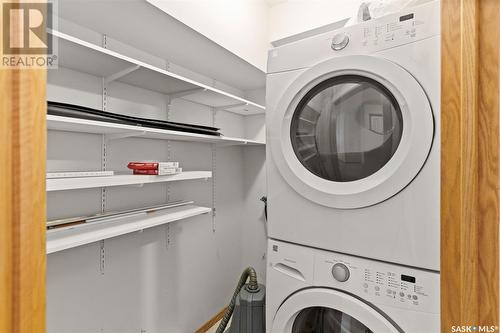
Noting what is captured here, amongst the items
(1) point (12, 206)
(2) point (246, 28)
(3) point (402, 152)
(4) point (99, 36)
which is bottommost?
(1) point (12, 206)

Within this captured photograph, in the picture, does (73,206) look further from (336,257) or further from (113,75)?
(336,257)

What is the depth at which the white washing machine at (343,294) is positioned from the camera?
825mm

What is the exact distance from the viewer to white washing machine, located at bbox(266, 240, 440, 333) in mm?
825

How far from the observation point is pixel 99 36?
1220 millimetres

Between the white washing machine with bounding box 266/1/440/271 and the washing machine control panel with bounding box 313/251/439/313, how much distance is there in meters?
0.04

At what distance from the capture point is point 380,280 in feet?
2.91

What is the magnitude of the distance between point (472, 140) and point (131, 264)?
1.72 metres

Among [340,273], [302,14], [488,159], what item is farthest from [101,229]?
[302,14]

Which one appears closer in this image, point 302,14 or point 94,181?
point 94,181

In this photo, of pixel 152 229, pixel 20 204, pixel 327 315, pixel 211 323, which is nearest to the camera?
pixel 20 204

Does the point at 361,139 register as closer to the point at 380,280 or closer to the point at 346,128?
the point at 346,128

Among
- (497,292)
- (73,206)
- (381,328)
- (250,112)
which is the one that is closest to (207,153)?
(250,112)

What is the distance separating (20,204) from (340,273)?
3.26 ft

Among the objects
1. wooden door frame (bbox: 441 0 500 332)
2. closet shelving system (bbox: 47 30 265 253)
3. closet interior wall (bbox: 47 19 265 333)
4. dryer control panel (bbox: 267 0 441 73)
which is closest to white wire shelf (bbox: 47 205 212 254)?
closet shelving system (bbox: 47 30 265 253)
